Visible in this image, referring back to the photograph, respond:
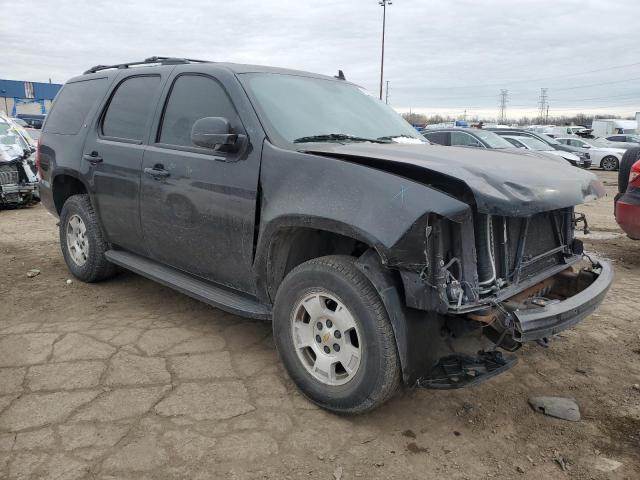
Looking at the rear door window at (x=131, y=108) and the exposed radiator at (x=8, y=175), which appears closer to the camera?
the rear door window at (x=131, y=108)

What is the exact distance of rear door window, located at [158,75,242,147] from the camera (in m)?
3.36

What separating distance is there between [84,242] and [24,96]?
45.7 m

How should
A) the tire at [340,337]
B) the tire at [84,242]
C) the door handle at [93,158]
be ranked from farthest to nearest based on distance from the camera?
the tire at [84,242], the door handle at [93,158], the tire at [340,337]

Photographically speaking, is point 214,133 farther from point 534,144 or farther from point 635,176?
point 534,144

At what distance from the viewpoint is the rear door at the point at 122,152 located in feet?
12.8

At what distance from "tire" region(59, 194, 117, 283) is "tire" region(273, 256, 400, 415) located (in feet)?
7.81

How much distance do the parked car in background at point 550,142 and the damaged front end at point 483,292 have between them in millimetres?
15191

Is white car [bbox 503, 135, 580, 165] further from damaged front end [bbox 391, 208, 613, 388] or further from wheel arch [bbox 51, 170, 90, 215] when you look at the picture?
damaged front end [bbox 391, 208, 613, 388]

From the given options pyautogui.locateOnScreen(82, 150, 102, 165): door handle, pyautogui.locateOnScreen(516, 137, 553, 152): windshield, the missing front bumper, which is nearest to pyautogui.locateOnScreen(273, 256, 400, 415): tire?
the missing front bumper

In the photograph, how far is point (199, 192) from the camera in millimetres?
3326

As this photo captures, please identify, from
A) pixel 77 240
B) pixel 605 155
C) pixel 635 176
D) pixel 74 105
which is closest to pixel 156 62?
pixel 74 105

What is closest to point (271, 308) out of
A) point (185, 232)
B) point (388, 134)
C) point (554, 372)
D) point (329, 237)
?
point (329, 237)

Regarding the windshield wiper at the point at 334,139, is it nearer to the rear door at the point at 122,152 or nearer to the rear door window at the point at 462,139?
the rear door at the point at 122,152

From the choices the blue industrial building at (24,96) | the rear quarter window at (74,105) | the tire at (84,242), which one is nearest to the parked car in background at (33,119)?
the blue industrial building at (24,96)
